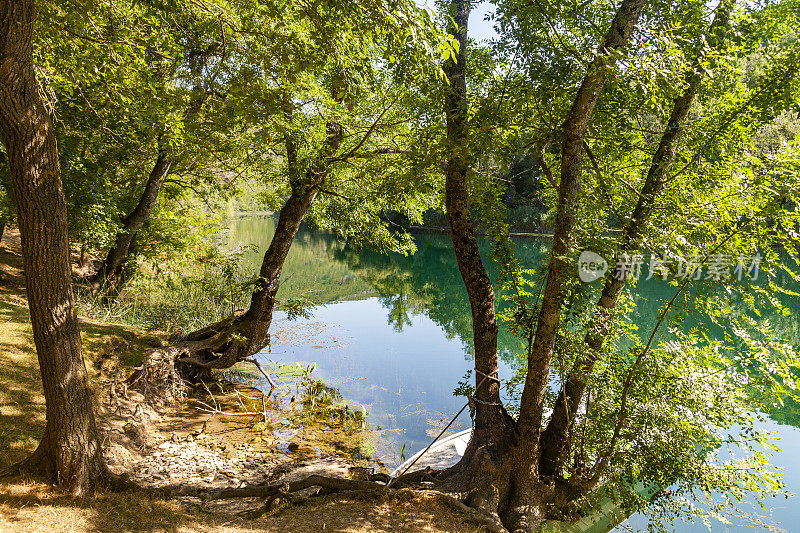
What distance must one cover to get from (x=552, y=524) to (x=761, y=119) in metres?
5.00

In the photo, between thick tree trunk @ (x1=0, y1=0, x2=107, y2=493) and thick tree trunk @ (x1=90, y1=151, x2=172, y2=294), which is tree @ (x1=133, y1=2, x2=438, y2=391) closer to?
thick tree trunk @ (x1=0, y1=0, x2=107, y2=493)

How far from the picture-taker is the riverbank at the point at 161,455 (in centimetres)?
372

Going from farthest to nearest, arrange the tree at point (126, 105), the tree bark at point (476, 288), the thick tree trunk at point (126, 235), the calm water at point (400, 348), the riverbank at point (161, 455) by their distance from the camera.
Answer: the thick tree trunk at point (126, 235), the calm water at point (400, 348), the tree at point (126, 105), the tree bark at point (476, 288), the riverbank at point (161, 455)

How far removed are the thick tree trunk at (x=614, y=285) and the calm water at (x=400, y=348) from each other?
0.80m

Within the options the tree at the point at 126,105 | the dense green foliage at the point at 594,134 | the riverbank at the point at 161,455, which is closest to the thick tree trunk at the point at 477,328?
the dense green foliage at the point at 594,134

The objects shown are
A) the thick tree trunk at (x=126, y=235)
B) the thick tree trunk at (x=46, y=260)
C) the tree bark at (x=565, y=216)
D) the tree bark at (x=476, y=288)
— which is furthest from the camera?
the thick tree trunk at (x=126, y=235)

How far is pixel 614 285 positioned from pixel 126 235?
32.6 feet

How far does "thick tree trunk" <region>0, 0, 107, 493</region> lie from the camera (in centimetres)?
328

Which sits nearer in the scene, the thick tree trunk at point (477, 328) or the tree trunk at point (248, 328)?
the thick tree trunk at point (477, 328)

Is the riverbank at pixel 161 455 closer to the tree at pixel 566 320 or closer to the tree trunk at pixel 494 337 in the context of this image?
the tree trunk at pixel 494 337

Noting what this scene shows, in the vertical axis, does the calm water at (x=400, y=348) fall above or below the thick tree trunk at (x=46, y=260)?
below

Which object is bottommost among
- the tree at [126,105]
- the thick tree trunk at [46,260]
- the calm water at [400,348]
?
the calm water at [400,348]

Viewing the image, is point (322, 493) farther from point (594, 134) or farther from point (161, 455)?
point (594, 134)

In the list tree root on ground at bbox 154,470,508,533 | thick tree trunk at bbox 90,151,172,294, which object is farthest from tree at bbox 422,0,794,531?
thick tree trunk at bbox 90,151,172,294
